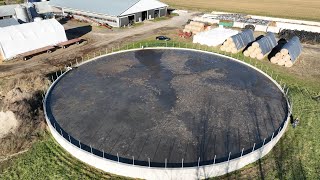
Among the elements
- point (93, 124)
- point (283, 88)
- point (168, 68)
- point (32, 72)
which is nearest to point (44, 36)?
point (32, 72)

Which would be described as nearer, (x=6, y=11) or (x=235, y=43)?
(x=235, y=43)

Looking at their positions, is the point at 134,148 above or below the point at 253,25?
below

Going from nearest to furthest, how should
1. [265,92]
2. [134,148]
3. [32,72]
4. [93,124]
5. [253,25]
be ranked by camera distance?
[134,148] → [93,124] → [265,92] → [32,72] → [253,25]

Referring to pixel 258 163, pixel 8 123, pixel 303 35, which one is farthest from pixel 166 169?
pixel 303 35

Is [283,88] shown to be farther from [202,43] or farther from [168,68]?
[202,43]

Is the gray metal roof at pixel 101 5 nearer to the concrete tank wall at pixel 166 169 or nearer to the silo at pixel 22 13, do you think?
→ the silo at pixel 22 13

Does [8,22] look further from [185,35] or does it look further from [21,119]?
[185,35]

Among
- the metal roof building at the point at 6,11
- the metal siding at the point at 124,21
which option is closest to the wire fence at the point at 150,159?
the metal siding at the point at 124,21

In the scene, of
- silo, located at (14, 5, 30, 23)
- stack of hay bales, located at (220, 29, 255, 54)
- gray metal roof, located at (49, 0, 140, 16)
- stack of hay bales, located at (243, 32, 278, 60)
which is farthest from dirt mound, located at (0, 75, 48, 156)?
gray metal roof, located at (49, 0, 140, 16)
